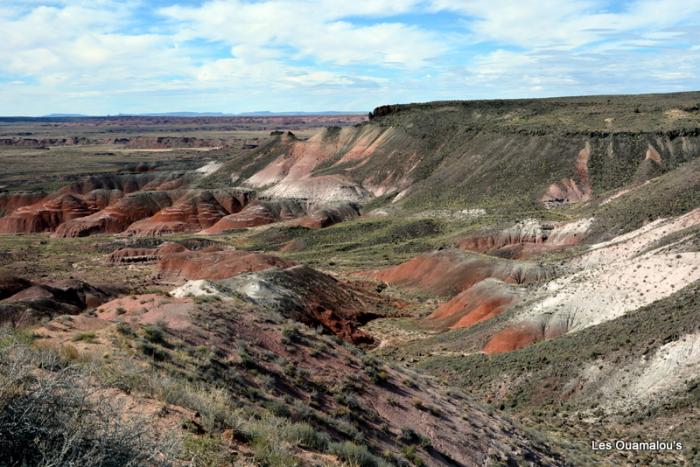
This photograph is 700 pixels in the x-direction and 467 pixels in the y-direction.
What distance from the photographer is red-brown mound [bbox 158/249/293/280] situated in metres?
51.1

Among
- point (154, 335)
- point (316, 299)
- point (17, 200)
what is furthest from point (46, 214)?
point (154, 335)

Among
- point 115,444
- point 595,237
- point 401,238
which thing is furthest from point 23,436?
point 401,238

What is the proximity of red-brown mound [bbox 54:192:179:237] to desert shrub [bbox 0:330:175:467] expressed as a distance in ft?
285

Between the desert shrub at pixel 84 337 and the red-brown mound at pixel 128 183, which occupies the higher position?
the desert shrub at pixel 84 337

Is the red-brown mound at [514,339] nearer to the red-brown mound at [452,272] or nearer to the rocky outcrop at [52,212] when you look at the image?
the red-brown mound at [452,272]

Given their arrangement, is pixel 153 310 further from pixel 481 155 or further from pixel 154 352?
pixel 481 155

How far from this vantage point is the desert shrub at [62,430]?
20.8 feet

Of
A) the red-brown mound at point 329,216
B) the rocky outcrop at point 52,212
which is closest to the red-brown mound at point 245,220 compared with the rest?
the red-brown mound at point 329,216

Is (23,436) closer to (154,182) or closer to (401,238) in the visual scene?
(401,238)

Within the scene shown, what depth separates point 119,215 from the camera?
9206cm

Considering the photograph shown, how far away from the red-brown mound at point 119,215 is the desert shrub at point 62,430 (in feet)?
285

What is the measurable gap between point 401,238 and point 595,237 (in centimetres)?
2302

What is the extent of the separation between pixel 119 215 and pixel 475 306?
69098mm

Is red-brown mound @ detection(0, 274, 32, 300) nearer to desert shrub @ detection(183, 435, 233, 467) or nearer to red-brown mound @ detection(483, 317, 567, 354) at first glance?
red-brown mound @ detection(483, 317, 567, 354)
